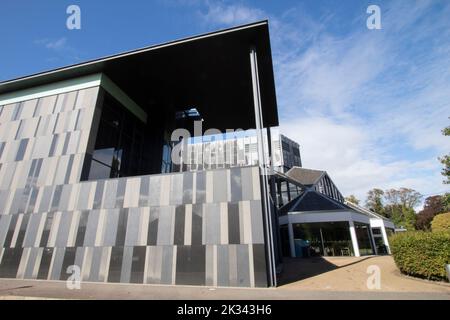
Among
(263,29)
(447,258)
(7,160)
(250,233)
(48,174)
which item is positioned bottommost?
(447,258)

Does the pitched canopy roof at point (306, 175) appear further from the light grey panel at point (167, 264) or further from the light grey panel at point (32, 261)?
the light grey panel at point (32, 261)

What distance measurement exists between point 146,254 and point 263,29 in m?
13.0

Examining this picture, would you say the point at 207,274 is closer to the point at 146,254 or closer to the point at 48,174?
the point at 146,254

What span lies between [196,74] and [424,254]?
15.8 meters

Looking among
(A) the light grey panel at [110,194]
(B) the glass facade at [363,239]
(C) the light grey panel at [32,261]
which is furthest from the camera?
(B) the glass facade at [363,239]

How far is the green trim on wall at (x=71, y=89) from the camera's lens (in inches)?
599

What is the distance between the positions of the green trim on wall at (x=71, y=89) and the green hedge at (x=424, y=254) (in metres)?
19.3

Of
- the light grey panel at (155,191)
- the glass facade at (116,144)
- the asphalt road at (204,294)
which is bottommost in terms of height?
the asphalt road at (204,294)

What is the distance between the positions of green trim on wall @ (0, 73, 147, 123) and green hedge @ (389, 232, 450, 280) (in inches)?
758

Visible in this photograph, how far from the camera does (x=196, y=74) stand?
52.1 ft

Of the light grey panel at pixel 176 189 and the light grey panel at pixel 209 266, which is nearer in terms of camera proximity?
the light grey panel at pixel 209 266

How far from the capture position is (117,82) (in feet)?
53.7

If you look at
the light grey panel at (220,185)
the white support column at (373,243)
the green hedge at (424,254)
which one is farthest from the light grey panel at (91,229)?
the white support column at (373,243)
